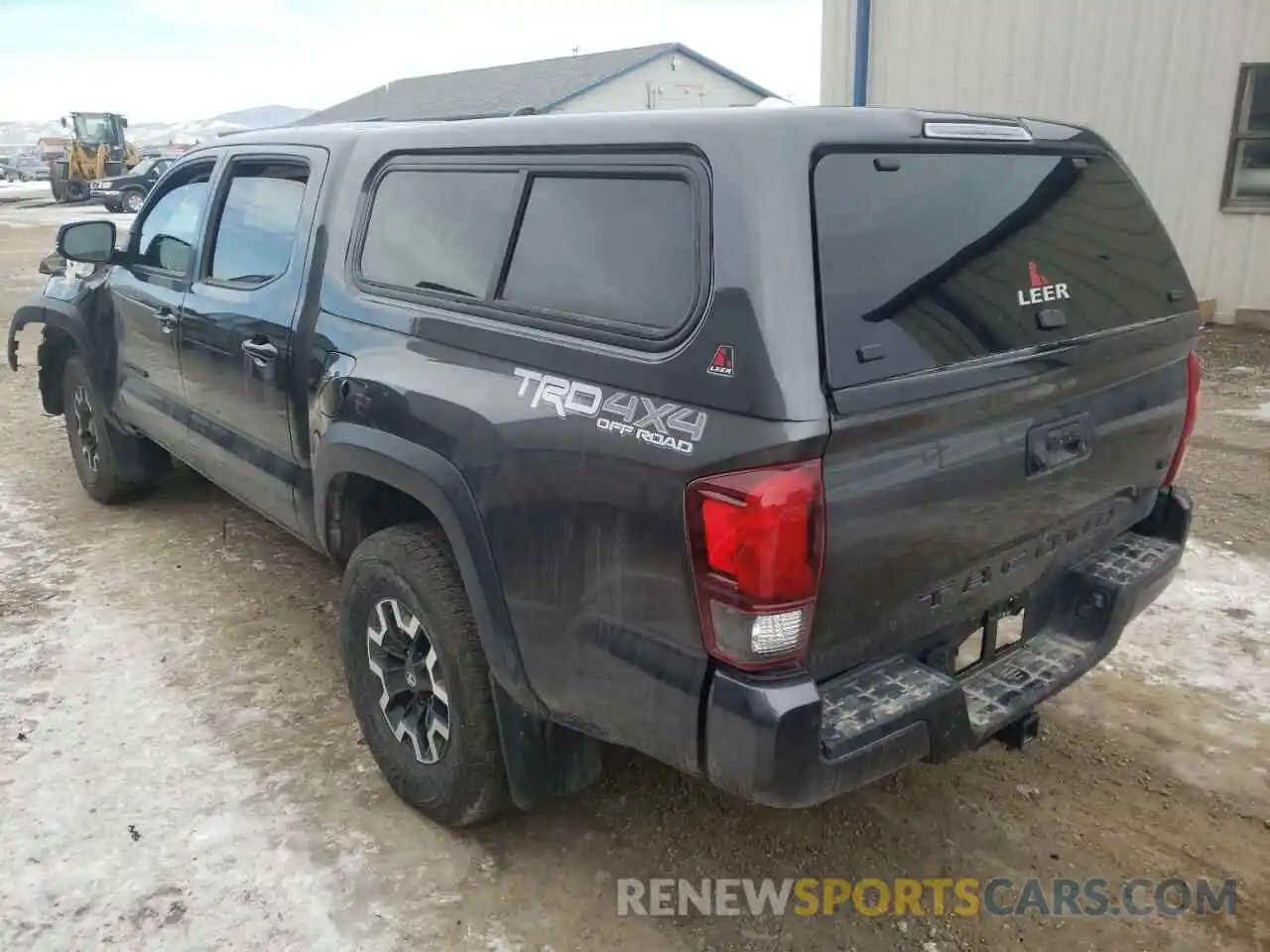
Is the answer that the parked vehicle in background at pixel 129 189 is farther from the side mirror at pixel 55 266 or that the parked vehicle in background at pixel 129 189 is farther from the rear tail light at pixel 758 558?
the rear tail light at pixel 758 558

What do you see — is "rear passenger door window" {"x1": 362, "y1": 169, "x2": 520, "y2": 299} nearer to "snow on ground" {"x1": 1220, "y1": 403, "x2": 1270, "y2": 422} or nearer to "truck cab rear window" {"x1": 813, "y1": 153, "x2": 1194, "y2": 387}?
"truck cab rear window" {"x1": 813, "y1": 153, "x2": 1194, "y2": 387}

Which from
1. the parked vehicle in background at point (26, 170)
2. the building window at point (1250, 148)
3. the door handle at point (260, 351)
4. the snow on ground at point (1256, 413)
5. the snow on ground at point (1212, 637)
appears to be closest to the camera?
the door handle at point (260, 351)

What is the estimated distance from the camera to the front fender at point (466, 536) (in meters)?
2.47

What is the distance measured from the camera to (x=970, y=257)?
2361mm

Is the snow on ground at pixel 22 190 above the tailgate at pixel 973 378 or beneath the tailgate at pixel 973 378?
beneath

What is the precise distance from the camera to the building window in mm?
9023

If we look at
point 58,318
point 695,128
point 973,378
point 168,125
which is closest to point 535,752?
point 973,378

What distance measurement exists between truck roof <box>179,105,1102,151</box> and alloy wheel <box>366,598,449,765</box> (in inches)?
51.5

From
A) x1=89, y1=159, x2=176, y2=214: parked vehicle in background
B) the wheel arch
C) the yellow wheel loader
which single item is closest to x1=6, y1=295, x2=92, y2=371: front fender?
the wheel arch

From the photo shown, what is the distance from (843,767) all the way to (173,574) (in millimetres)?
3648

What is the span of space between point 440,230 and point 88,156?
36966 millimetres

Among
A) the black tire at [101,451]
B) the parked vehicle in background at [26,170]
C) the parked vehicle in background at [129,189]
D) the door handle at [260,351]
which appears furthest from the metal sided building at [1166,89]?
the parked vehicle in background at [26,170]

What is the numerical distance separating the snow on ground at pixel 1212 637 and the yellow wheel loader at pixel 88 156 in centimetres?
3636

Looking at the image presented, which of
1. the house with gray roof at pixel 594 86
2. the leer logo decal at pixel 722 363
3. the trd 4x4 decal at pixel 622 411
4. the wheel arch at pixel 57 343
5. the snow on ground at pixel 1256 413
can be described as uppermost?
the house with gray roof at pixel 594 86
